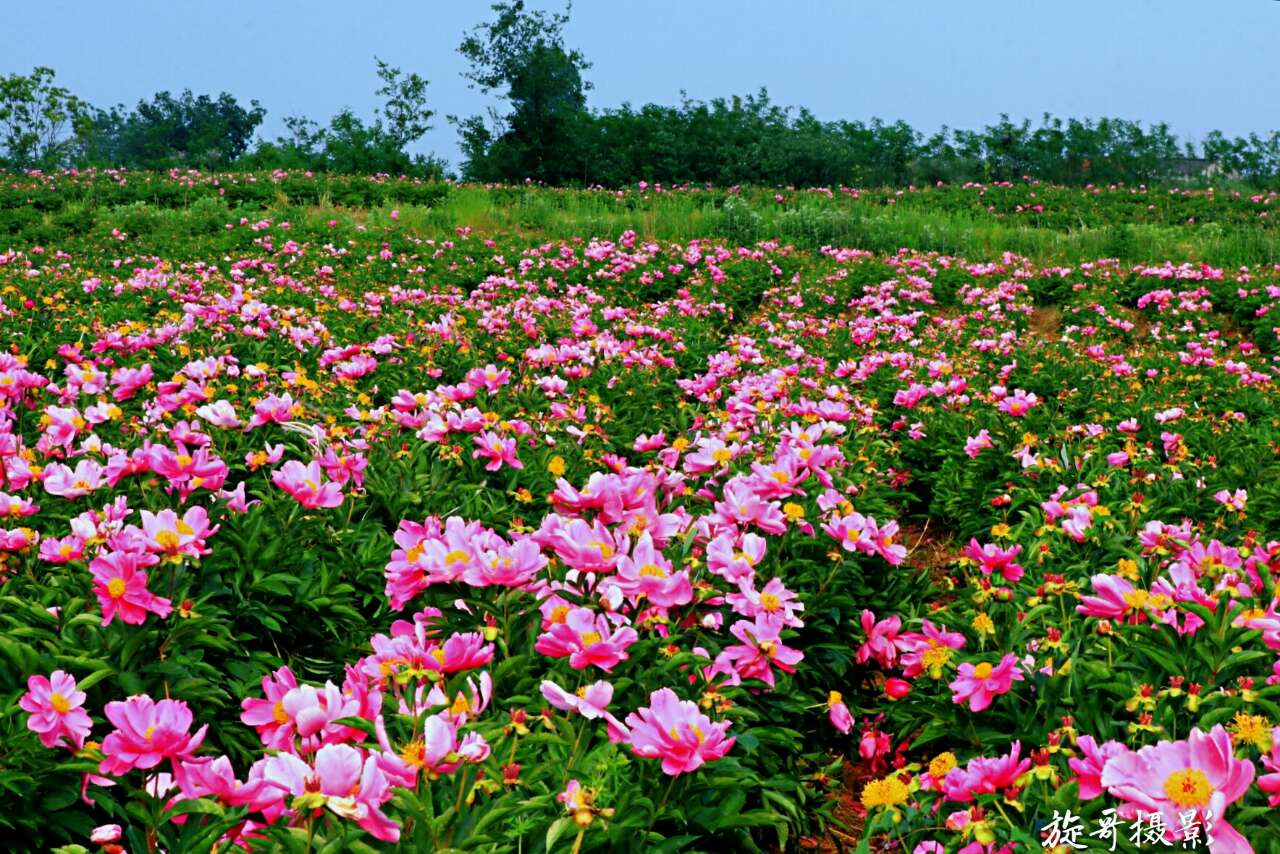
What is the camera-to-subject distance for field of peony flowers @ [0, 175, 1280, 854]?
4.27ft

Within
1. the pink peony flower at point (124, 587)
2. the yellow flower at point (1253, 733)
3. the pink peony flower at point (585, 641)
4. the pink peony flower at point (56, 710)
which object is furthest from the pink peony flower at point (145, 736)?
the yellow flower at point (1253, 733)

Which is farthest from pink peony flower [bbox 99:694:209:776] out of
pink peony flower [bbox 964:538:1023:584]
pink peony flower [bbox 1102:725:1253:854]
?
pink peony flower [bbox 964:538:1023:584]

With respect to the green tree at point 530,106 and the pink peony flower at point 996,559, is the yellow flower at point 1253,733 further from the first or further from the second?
the green tree at point 530,106

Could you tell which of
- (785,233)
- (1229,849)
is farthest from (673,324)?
(785,233)

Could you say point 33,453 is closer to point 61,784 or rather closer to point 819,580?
point 61,784

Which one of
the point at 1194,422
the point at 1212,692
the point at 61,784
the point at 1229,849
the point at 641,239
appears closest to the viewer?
the point at 1229,849

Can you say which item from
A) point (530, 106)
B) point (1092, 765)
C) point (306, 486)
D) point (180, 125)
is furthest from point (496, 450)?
point (180, 125)

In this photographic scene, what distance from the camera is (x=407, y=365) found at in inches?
182

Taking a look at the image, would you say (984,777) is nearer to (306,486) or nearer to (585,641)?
(585,641)

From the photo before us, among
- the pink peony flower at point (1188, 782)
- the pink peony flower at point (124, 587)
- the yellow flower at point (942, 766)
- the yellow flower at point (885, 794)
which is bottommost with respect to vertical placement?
the yellow flower at point (942, 766)

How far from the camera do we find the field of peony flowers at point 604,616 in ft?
4.27

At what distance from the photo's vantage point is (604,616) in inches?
60.9

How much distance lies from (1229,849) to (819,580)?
125 centimetres

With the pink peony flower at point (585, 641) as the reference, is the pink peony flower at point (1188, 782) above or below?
below
